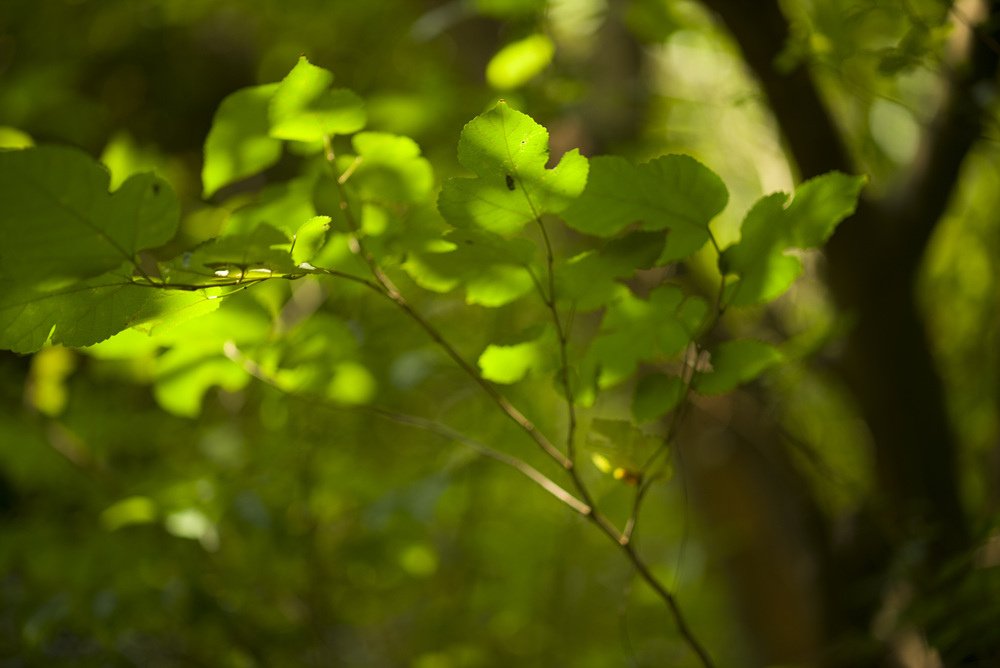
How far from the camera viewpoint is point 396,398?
1295mm

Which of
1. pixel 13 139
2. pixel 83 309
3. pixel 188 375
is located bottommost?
pixel 188 375

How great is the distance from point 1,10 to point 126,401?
0.84 metres

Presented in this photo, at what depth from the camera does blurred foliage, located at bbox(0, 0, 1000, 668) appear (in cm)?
72

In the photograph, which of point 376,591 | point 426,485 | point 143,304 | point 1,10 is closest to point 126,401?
point 376,591

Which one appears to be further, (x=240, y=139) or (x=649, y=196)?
(x=240, y=139)

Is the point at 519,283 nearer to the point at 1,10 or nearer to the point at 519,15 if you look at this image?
the point at 519,15

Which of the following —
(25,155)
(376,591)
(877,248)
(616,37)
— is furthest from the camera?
(616,37)

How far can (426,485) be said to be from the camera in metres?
0.82

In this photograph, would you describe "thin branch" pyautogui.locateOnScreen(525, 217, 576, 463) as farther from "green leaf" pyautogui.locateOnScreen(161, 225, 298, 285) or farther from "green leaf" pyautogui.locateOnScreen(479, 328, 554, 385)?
"green leaf" pyautogui.locateOnScreen(161, 225, 298, 285)

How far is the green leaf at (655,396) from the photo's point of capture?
1.73 ft

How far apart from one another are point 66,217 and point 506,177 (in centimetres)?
23

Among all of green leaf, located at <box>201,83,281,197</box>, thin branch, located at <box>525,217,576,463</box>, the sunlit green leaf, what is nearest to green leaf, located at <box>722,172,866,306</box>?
thin branch, located at <box>525,217,576,463</box>

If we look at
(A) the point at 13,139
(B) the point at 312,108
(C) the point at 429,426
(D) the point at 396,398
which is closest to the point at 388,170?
(B) the point at 312,108

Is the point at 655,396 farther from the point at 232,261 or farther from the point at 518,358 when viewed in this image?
the point at 232,261
